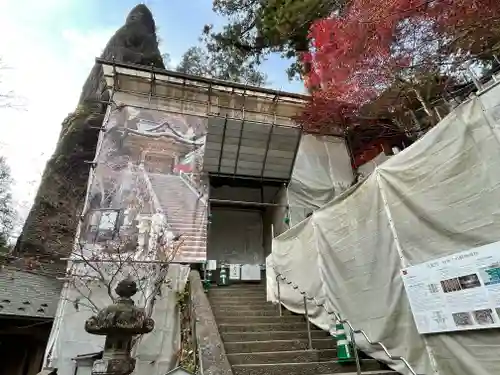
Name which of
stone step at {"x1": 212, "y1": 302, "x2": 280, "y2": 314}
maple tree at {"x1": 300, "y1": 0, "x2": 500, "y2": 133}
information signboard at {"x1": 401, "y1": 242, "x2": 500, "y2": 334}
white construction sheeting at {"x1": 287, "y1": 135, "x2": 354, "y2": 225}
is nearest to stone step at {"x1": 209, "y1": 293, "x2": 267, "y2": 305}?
stone step at {"x1": 212, "y1": 302, "x2": 280, "y2": 314}

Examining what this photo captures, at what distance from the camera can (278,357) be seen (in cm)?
443

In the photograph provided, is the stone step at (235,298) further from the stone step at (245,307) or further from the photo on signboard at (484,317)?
the photo on signboard at (484,317)

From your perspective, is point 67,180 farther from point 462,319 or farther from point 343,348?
point 462,319

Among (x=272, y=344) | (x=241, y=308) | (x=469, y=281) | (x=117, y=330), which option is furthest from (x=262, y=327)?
(x=469, y=281)

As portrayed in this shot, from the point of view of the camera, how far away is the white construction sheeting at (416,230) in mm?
3275

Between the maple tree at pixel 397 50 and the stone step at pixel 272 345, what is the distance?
6.64 m

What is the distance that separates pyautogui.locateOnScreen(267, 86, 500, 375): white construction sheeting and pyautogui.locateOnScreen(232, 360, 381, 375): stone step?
12.4 inches

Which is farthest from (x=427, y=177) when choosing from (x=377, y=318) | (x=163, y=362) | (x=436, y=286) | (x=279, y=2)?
(x=279, y=2)

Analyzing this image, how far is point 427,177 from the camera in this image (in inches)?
155

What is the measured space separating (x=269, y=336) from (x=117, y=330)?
2.60 metres

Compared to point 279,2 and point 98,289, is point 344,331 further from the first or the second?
point 279,2

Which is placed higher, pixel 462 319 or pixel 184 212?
pixel 184 212

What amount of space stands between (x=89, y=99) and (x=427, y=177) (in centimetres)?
1349

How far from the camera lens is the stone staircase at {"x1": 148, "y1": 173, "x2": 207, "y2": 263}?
8977mm
